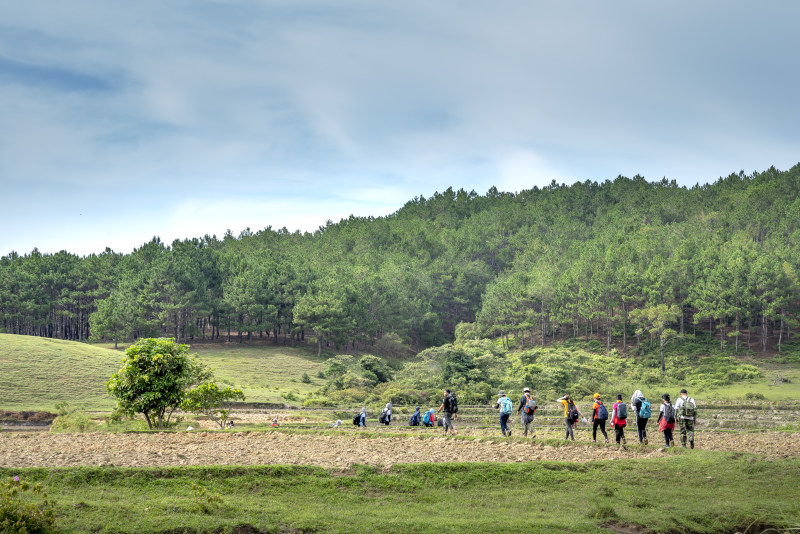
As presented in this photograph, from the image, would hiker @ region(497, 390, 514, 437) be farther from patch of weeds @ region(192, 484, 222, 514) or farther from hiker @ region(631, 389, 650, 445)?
patch of weeds @ region(192, 484, 222, 514)

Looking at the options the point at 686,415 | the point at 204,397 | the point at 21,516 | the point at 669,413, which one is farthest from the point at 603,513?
the point at 204,397

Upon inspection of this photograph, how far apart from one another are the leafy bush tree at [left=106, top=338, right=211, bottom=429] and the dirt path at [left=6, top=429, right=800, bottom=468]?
9.41 ft

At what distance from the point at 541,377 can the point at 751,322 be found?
1513 inches

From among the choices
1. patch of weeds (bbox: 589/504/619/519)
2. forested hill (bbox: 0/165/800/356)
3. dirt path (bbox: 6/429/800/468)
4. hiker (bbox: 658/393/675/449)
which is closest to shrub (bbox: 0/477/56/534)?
dirt path (bbox: 6/429/800/468)

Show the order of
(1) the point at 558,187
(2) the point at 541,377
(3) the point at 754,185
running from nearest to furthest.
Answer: (2) the point at 541,377
(3) the point at 754,185
(1) the point at 558,187

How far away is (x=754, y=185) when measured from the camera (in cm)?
12606

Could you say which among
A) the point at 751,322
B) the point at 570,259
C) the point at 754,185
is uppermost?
the point at 754,185

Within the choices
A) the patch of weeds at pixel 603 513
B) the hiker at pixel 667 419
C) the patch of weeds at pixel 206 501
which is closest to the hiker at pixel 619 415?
the hiker at pixel 667 419

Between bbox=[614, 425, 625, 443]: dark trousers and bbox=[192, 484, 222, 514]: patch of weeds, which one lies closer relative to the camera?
bbox=[192, 484, 222, 514]: patch of weeds

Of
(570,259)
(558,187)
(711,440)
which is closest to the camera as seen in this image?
(711,440)

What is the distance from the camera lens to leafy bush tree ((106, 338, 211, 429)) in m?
29.2

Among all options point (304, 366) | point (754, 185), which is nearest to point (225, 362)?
point (304, 366)

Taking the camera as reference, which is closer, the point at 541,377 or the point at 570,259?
the point at 541,377

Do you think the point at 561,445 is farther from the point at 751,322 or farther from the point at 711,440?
the point at 751,322
